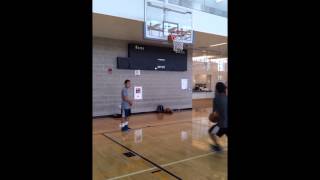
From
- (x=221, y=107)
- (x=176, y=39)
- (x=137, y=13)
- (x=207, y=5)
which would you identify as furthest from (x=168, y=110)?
(x=221, y=107)

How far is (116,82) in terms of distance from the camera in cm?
1018

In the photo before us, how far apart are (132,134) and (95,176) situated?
3.12m

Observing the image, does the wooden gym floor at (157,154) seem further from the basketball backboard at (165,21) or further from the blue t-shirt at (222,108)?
the basketball backboard at (165,21)

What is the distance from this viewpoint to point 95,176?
12.6 ft

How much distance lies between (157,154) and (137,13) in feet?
15.3

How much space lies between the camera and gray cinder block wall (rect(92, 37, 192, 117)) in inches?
384

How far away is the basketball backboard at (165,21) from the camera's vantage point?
25.7 feet

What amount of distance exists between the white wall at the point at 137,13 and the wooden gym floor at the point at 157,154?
369 cm

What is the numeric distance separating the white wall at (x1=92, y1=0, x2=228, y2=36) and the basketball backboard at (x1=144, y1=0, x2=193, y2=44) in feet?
0.99

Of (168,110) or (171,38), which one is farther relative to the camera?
(168,110)

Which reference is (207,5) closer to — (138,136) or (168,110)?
(168,110)
